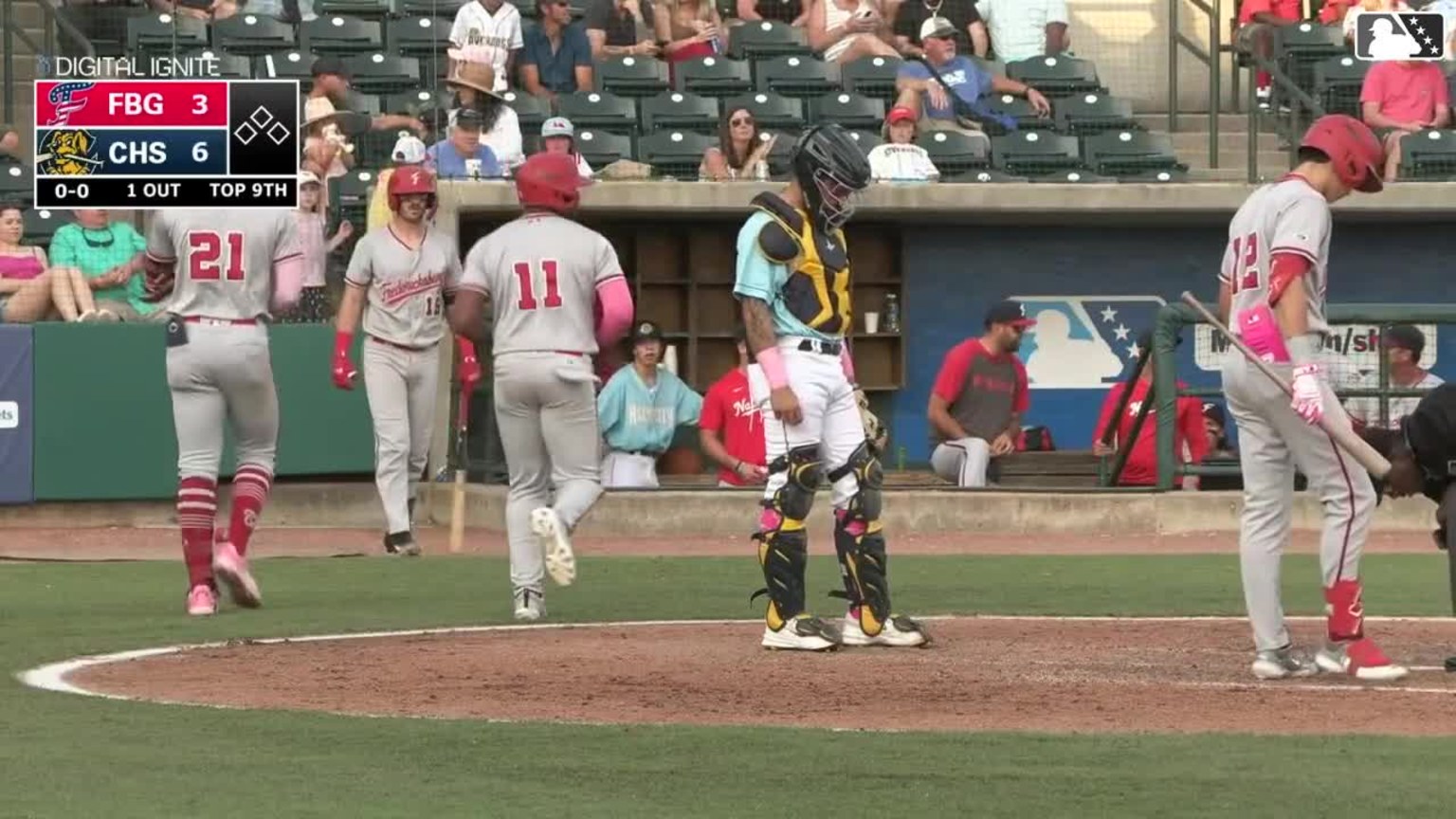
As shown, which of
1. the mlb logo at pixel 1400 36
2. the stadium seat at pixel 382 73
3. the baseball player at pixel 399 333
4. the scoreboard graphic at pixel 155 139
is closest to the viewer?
the baseball player at pixel 399 333

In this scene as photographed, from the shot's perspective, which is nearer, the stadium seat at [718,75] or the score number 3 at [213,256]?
the score number 3 at [213,256]

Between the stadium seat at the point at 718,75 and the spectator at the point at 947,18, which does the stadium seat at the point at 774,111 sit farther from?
the spectator at the point at 947,18

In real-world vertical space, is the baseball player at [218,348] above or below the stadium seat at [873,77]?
below

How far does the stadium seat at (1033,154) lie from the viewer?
21406 millimetres

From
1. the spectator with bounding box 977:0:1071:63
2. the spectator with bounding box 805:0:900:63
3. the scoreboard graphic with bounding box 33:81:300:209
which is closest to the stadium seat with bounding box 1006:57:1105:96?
the spectator with bounding box 977:0:1071:63

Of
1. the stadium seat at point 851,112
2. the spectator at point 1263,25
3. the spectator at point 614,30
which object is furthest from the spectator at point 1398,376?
the spectator at point 614,30

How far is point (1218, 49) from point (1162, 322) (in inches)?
234

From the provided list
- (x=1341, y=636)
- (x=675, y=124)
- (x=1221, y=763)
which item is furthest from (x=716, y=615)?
(x=675, y=124)

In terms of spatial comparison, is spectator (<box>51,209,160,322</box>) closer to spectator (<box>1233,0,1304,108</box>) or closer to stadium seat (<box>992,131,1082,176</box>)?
stadium seat (<box>992,131,1082,176</box>)

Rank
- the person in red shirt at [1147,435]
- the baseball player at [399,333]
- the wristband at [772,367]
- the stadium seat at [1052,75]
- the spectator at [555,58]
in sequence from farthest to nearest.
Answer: the stadium seat at [1052,75] < the spectator at [555,58] < the person in red shirt at [1147,435] < the baseball player at [399,333] < the wristband at [772,367]

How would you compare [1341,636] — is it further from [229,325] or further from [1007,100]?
[1007,100]

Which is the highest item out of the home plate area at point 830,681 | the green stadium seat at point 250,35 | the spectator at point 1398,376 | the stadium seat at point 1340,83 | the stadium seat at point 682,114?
the green stadium seat at point 250,35

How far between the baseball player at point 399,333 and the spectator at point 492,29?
492cm

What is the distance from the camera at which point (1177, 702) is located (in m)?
8.54
